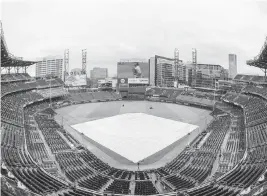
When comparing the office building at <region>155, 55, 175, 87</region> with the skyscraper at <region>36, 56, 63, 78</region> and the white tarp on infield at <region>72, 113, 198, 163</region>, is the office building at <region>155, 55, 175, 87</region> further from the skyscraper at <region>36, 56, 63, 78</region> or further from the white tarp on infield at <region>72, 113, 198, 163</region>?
the white tarp on infield at <region>72, 113, 198, 163</region>

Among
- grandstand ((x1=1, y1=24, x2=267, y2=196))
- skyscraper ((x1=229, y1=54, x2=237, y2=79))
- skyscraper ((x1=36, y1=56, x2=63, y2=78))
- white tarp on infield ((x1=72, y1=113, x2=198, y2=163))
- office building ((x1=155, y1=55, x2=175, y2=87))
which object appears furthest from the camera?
skyscraper ((x1=36, y1=56, x2=63, y2=78))

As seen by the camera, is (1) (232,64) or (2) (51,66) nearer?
(1) (232,64)

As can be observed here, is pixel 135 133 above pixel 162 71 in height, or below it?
below

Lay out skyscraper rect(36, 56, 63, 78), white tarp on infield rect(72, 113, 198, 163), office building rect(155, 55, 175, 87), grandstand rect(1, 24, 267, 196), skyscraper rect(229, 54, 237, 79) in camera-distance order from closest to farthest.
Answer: grandstand rect(1, 24, 267, 196)
white tarp on infield rect(72, 113, 198, 163)
skyscraper rect(229, 54, 237, 79)
office building rect(155, 55, 175, 87)
skyscraper rect(36, 56, 63, 78)

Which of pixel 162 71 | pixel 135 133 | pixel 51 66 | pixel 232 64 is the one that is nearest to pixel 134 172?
pixel 135 133

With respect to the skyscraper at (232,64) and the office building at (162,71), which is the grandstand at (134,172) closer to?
the office building at (162,71)

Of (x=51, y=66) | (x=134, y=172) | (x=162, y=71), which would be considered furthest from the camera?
(x=51, y=66)

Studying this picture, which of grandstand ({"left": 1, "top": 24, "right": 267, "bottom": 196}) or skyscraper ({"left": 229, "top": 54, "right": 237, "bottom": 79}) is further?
skyscraper ({"left": 229, "top": 54, "right": 237, "bottom": 79})

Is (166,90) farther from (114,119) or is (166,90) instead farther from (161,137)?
(161,137)

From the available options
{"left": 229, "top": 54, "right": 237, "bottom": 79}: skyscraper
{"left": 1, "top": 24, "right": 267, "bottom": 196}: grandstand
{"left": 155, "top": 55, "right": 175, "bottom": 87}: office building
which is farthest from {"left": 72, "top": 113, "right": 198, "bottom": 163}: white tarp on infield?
{"left": 229, "top": 54, "right": 237, "bottom": 79}: skyscraper

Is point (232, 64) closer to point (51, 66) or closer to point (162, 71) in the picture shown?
point (162, 71)
